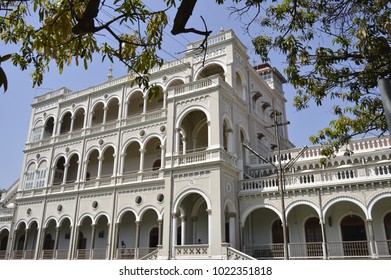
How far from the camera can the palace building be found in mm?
16906

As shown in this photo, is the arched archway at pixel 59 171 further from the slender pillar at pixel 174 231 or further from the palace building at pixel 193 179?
the slender pillar at pixel 174 231

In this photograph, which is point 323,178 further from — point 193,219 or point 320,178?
point 193,219

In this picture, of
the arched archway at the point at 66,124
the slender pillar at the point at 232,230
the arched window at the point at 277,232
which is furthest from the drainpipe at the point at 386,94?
the arched archway at the point at 66,124

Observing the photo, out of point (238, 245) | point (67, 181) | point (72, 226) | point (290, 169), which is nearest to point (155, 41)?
point (238, 245)

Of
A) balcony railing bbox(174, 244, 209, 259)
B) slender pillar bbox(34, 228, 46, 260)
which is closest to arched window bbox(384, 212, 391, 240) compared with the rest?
balcony railing bbox(174, 244, 209, 259)

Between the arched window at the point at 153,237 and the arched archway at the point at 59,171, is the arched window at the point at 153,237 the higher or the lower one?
the lower one

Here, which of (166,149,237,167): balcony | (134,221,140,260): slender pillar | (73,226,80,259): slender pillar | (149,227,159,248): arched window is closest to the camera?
(166,149,237,167): balcony

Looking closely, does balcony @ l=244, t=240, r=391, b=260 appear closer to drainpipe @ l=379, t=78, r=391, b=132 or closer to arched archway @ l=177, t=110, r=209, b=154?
arched archway @ l=177, t=110, r=209, b=154

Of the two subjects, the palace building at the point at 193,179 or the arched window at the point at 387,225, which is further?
the palace building at the point at 193,179

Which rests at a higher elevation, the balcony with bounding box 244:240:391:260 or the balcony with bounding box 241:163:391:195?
the balcony with bounding box 241:163:391:195

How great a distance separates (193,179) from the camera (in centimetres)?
1850

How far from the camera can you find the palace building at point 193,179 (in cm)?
1691

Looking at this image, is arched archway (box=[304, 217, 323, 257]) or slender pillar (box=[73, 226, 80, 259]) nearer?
arched archway (box=[304, 217, 323, 257])

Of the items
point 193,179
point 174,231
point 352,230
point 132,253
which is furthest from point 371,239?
point 132,253
